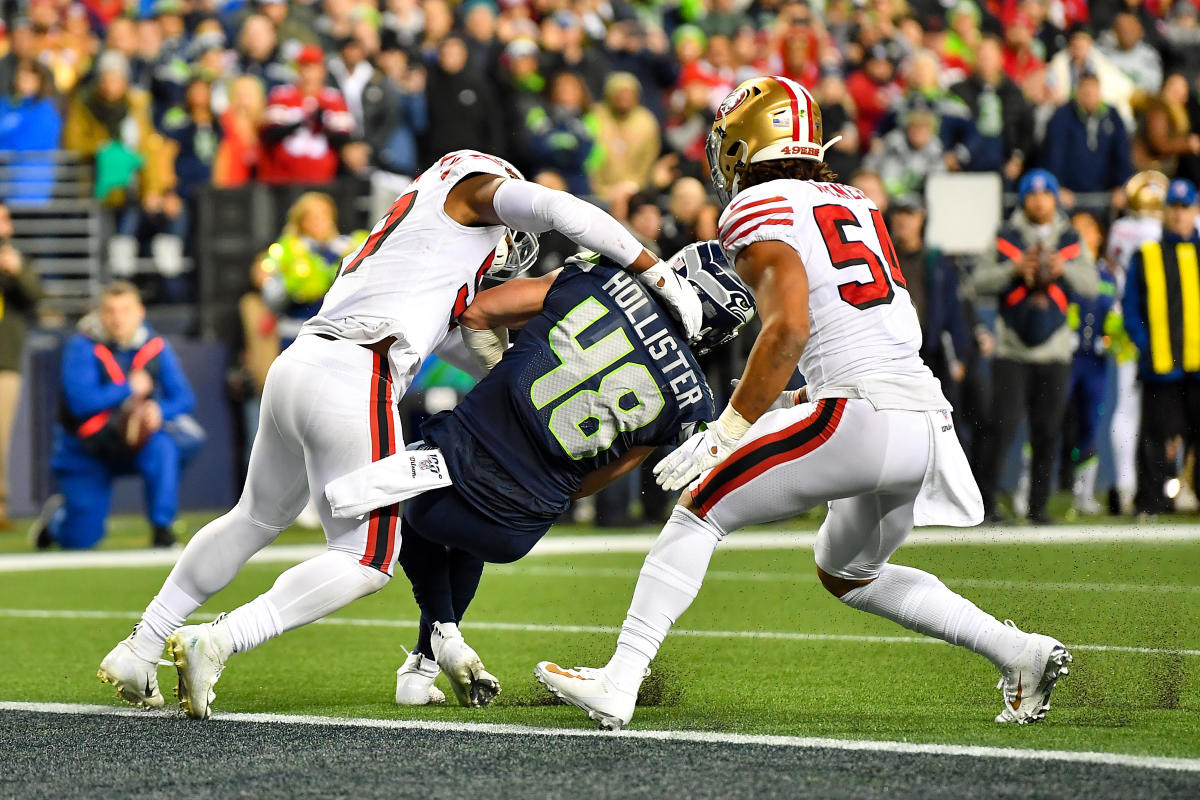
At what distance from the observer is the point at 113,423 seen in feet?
34.8

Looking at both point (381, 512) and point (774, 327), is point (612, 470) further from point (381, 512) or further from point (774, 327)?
point (774, 327)

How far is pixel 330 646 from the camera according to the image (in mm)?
6621

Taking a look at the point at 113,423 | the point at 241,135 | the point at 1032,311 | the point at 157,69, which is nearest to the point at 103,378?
the point at 113,423

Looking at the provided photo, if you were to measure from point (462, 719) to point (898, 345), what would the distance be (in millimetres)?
1521

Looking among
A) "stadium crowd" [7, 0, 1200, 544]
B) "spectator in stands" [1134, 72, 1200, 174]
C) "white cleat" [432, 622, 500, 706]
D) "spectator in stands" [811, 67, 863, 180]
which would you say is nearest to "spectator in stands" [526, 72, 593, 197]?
"stadium crowd" [7, 0, 1200, 544]

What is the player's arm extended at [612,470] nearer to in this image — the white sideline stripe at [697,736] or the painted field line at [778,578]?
the white sideline stripe at [697,736]

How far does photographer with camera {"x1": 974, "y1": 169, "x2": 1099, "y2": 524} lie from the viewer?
10.4 m

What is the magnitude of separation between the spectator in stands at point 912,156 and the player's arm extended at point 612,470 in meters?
8.03

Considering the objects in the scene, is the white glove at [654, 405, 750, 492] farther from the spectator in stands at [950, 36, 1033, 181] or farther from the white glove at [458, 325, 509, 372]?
the spectator in stands at [950, 36, 1033, 181]

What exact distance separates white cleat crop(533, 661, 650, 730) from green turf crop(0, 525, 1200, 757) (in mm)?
168

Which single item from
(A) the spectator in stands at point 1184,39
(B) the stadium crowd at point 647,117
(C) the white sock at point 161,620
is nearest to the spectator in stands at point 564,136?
(B) the stadium crowd at point 647,117

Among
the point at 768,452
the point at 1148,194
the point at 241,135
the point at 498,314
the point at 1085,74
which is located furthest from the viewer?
the point at 241,135

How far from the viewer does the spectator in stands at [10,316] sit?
11.7 meters

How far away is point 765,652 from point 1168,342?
17.8 feet
